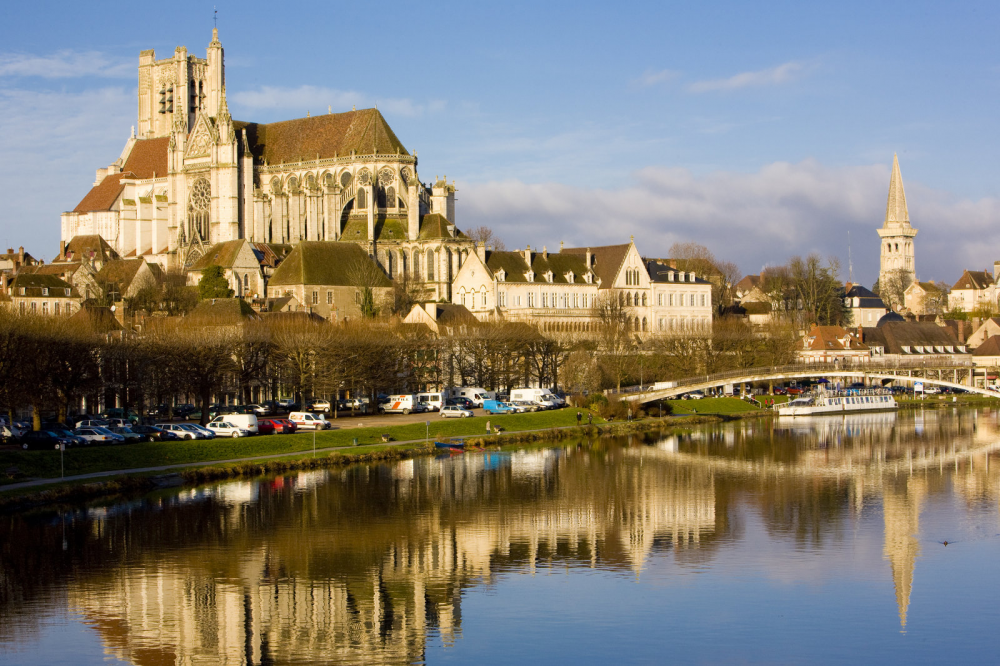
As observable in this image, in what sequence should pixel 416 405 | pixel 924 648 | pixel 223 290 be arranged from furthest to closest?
pixel 223 290, pixel 416 405, pixel 924 648

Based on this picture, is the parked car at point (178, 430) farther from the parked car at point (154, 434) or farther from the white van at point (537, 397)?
the white van at point (537, 397)

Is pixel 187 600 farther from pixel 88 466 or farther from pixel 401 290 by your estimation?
pixel 401 290

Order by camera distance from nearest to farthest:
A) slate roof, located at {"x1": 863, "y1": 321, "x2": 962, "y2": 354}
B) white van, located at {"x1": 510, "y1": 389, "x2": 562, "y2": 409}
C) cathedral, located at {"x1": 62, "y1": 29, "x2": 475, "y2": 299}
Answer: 1. white van, located at {"x1": 510, "y1": 389, "x2": 562, "y2": 409}
2. cathedral, located at {"x1": 62, "y1": 29, "x2": 475, "y2": 299}
3. slate roof, located at {"x1": 863, "y1": 321, "x2": 962, "y2": 354}

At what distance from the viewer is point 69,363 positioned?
59.8 metres

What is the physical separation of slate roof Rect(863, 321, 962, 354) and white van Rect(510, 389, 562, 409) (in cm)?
5126

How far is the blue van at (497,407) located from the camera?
73000mm

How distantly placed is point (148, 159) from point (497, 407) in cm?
7627

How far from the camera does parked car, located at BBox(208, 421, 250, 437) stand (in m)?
56.8

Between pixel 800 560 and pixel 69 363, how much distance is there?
39068 mm

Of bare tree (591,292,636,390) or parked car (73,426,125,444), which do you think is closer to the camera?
parked car (73,426,125,444)

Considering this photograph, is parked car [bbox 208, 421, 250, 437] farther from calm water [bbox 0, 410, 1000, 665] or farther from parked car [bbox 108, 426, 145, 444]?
calm water [bbox 0, 410, 1000, 665]

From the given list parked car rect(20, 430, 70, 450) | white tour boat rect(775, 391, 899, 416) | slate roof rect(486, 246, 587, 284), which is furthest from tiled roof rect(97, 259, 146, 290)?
parked car rect(20, 430, 70, 450)

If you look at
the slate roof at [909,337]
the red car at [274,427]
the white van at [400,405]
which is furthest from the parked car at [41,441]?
the slate roof at [909,337]

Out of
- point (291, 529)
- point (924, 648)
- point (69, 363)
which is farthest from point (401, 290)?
point (924, 648)
